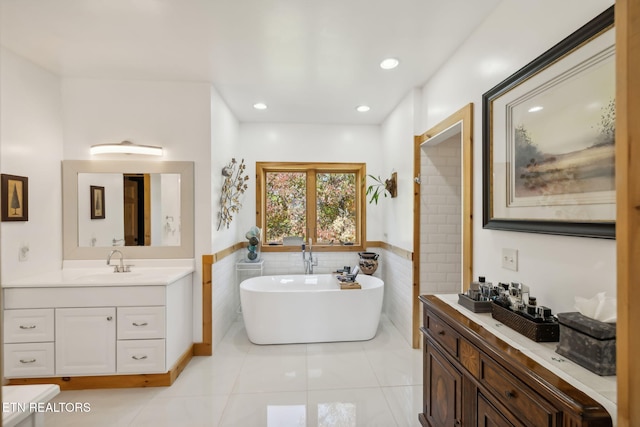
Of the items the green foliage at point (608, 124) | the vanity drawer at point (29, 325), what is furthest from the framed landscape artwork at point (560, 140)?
the vanity drawer at point (29, 325)

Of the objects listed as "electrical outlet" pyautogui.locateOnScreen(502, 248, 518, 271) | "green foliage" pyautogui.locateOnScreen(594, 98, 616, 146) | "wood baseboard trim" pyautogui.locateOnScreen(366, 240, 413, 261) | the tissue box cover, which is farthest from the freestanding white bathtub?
"green foliage" pyautogui.locateOnScreen(594, 98, 616, 146)

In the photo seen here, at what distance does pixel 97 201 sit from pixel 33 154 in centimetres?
62

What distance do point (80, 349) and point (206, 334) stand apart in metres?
1.00

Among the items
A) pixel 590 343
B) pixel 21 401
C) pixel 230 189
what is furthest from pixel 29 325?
pixel 590 343

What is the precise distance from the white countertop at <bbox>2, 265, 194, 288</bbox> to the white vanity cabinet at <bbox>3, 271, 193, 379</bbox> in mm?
23

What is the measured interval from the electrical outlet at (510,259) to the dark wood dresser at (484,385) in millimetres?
436

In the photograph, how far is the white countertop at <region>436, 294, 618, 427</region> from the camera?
3.16 feet

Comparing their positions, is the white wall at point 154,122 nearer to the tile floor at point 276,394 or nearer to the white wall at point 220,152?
the white wall at point 220,152

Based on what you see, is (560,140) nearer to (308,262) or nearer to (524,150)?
(524,150)

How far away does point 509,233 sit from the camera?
190 centimetres

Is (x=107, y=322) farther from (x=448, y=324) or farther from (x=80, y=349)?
(x=448, y=324)

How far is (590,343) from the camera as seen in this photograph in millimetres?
1088

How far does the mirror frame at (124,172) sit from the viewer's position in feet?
9.96

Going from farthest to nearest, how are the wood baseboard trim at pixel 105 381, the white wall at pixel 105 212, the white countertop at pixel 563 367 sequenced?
the white wall at pixel 105 212 → the wood baseboard trim at pixel 105 381 → the white countertop at pixel 563 367
